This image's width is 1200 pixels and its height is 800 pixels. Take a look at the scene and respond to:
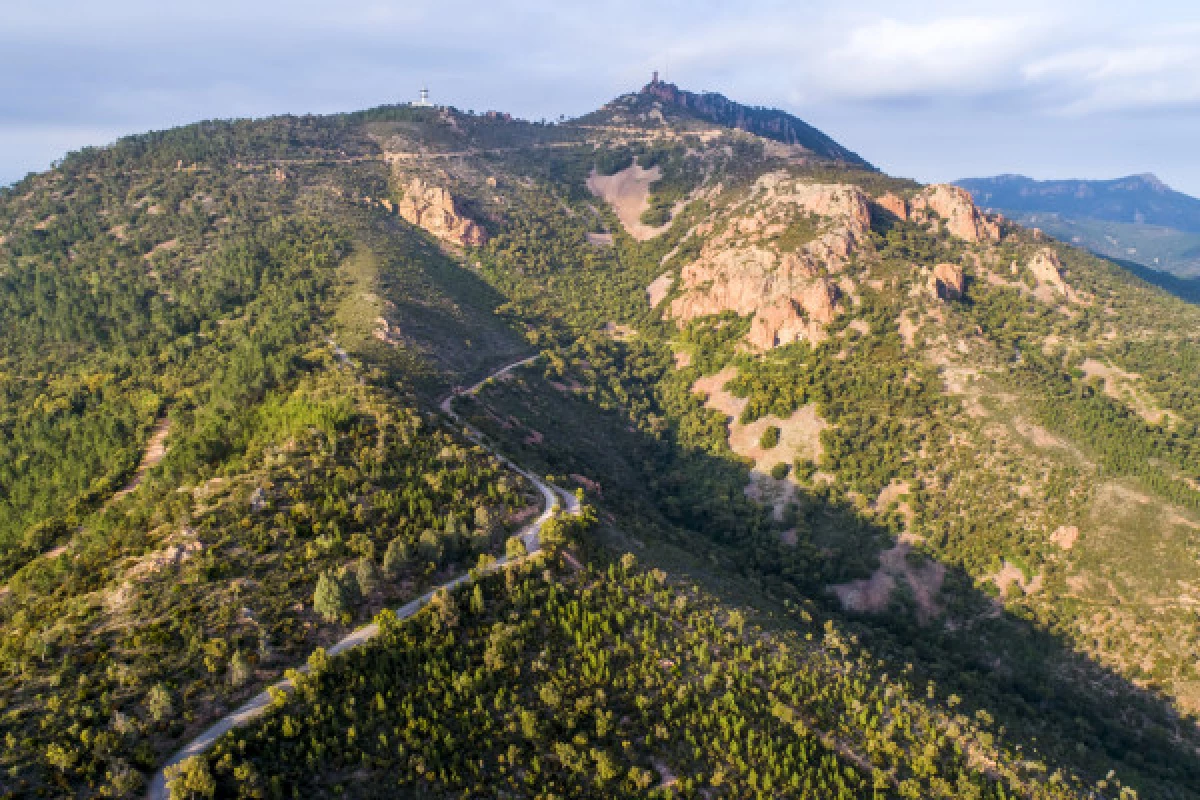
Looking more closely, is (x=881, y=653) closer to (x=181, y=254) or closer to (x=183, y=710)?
(x=183, y=710)

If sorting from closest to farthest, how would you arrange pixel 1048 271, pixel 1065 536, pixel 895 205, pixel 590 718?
pixel 590 718
pixel 1065 536
pixel 1048 271
pixel 895 205

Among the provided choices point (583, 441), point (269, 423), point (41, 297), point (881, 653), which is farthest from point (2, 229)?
point (881, 653)

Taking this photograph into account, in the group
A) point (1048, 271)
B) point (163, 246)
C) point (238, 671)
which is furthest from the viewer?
point (163, 246)

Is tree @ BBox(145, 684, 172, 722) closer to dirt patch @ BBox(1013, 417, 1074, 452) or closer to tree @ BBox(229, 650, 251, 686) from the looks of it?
tree @ BBox(229, 650, 251, 686)

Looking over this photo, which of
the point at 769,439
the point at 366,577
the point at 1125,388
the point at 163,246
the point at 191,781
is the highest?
the point at 163,246

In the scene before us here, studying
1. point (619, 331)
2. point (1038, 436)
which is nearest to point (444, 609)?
point (1038, 436)

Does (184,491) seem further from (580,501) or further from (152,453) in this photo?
(580,501)

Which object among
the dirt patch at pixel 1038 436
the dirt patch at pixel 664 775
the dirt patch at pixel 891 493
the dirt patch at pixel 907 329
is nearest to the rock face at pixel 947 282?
the dirt patch at pixel 907 329
